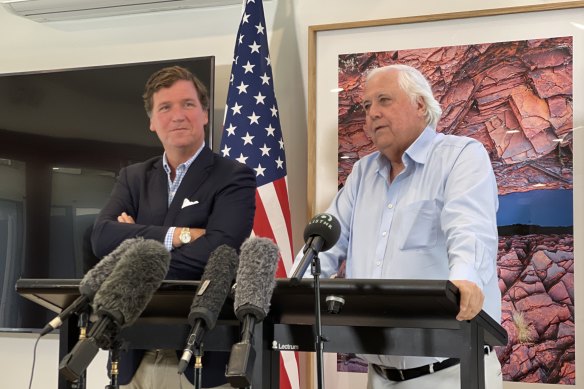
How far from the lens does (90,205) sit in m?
4.08

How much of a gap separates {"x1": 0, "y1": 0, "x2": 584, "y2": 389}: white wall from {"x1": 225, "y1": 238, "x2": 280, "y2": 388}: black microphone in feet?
7.14

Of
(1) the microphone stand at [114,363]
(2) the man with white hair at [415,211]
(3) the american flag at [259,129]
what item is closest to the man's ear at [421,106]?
(2) the man with white hair at [415,211]

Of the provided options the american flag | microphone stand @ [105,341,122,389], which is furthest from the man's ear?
microphone stand @ [105,341,122,389]

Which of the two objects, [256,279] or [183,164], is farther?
[183,164]

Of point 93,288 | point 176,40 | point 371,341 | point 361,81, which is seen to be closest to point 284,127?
point 361,81

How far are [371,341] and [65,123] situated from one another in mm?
2700

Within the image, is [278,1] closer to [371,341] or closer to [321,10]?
[321,10]

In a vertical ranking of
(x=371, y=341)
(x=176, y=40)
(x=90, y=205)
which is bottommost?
(x=371, y=341)

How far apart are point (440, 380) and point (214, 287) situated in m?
0.88

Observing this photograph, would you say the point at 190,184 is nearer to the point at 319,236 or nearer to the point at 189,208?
the point at 189,208

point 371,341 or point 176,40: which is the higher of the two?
point 176,40

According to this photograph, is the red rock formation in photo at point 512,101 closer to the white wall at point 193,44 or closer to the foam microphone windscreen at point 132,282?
the white wall at point 193,44

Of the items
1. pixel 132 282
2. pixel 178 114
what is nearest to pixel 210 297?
pixel 132 282

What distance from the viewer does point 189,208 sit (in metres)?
2.54
